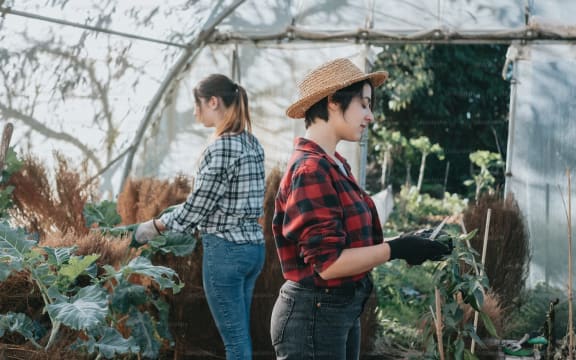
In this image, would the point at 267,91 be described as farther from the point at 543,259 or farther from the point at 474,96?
the point at 474,96

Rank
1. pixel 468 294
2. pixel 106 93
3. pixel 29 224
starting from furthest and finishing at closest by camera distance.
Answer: pixel 106 93 < pixel 29 224 < pixel 468 294

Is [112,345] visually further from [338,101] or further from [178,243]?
[338,101]

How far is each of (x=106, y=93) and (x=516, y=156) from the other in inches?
120

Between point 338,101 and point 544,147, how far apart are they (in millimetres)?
4088

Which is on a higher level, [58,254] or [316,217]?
[316,217]

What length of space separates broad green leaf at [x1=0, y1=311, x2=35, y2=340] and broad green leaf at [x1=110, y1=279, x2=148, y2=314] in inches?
21.2

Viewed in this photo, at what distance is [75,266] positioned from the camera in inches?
120

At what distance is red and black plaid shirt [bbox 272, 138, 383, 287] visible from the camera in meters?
2.12

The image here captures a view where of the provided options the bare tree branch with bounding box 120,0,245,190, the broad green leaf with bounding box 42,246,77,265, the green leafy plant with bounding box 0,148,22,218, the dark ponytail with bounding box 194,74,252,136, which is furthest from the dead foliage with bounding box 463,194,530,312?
the broad green leaf with bounding box 42,246,77,265

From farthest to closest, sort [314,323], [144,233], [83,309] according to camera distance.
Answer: [144,233] < [83,309] < [314,323]

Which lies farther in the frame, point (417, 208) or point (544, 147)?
point (417, 208)

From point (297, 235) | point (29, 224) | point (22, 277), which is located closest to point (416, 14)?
point (29, 224)

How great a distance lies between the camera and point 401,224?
1044cm

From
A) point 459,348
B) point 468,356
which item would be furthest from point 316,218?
point 468,356
